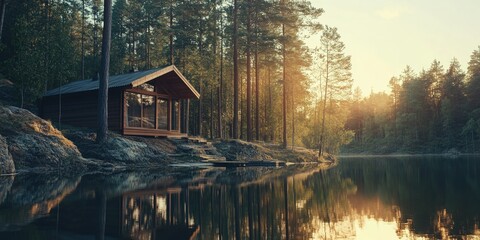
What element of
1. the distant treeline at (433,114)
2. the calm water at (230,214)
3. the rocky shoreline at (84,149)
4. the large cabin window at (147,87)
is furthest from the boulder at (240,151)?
the distant treeline at (433,114)

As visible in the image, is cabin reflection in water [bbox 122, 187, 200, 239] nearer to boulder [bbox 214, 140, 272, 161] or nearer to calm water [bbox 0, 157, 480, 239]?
calm water [bbox 0, 157, 480, 239]

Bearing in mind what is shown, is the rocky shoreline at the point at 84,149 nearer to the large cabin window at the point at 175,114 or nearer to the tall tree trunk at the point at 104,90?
the tall tree trunk at the point at 104,90

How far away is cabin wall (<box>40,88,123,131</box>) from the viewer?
27078mm

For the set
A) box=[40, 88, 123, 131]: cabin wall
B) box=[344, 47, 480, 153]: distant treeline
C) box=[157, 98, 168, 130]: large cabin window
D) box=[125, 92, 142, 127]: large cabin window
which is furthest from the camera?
box=[344, 47, 480, 153]: distant treeline

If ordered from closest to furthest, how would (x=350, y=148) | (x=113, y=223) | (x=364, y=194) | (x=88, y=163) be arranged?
(x=113, y=223) → (x=364, y=194) → (x=88, y=163) → (x=350, y=148)

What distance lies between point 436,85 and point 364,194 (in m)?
85.3

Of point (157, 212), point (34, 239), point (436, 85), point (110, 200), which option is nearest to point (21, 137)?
point (110, 200)

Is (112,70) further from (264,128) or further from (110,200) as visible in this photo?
(110,200)

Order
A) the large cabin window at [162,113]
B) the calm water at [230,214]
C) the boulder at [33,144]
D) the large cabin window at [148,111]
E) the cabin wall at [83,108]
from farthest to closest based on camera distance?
the large cabin window at [162,113]
the large cabin window at [148,111]
the cabin wall at [83,108]
the boulder at [33,144]
the calm water at [230,214]

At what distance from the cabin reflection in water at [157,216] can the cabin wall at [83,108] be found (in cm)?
1755

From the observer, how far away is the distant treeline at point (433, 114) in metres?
77.1

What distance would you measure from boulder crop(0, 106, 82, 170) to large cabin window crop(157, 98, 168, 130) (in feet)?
35.7

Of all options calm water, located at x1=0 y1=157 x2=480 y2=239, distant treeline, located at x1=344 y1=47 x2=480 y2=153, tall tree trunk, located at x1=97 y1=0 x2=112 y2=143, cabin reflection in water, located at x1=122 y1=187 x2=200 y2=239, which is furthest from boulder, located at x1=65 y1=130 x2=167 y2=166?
distant treeline, located at x1=344 y1=47 x2=480 y2=153

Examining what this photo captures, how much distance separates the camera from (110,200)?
908cm
